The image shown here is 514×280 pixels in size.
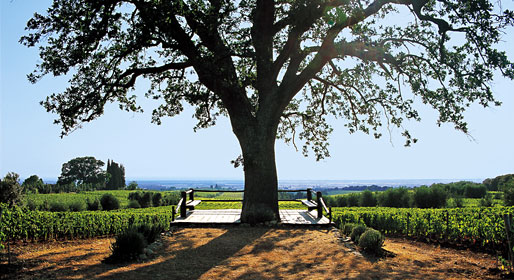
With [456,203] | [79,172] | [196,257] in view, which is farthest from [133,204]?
[79,172]

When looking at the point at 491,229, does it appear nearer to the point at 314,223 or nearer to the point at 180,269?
the point at 314,223

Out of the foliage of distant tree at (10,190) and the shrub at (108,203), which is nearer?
the foliage of distant tree at (10,190)

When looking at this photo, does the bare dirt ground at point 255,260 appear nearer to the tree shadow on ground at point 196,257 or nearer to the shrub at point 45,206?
the tree shadow on ground at point 196,257

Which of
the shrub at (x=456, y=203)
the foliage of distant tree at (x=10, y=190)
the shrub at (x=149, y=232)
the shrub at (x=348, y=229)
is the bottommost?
the shrub at (x=456, y=203)

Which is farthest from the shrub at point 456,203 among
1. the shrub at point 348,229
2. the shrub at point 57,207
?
the shrub at point 57,207

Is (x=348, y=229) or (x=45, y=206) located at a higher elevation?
(x=45, y=206)

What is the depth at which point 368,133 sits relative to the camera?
16.3 m

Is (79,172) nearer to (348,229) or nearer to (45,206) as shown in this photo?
(45,206)

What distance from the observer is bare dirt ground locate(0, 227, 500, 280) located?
23.3 feet

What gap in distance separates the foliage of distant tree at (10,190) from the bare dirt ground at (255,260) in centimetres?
223

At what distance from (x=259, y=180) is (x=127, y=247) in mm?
5479

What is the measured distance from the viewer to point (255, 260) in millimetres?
8188

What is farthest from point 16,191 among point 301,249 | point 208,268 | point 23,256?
point 301,249

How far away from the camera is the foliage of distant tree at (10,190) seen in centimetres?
1173
